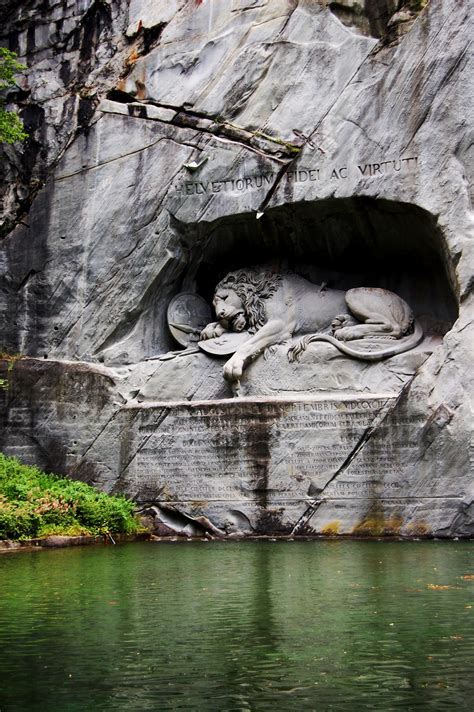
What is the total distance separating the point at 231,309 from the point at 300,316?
38.6 inches

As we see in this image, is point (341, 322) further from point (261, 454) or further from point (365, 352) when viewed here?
point (261, 454)

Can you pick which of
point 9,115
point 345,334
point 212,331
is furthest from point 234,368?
point 9,115

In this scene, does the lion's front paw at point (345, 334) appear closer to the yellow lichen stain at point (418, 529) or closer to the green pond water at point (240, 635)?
the yellow lichen stain at point (418, 529)

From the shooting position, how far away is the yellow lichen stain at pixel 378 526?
12.8 m

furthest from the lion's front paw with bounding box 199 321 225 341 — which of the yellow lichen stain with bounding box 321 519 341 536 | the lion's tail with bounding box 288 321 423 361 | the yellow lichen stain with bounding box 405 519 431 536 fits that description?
the yellow lichen stain with bounding box 405 519 431 536

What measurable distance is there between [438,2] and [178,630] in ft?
34.1

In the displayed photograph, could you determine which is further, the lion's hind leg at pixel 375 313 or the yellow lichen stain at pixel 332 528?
the lion's hind leg at pixel 375 313

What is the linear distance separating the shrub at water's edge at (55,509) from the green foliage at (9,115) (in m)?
4.79

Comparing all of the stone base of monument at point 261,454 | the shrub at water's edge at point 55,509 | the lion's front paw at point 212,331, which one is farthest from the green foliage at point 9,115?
the shrub at water's edge at point 55,509

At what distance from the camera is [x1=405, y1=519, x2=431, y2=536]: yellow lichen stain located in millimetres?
12609

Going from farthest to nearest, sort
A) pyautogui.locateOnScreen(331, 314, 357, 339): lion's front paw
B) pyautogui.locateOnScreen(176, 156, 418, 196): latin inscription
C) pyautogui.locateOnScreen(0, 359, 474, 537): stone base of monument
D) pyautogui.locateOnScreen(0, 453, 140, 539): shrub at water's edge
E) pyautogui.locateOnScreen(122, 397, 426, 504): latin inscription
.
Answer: pyautogui.locateOnScreen(331, 314, 357, 339): lion's front paw, pyautogui.locateOnScreen(176, 156, 418, 196): latin inscription, pyautogui.locateOnScreen(122, 397, 426, 504): latin inscription, pyautogui.locateOnScreen(0, 359, 474, 537): stone base of monument, pyautogui.locateOnScreen(0, 453, 140, 539): shrub at water's edge

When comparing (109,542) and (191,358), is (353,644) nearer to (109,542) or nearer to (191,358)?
(109,542)

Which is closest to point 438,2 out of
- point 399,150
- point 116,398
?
point 399,150

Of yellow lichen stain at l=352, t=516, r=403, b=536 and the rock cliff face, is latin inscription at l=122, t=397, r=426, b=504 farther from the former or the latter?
yellow lichen stain at l=352, t=516, r=403, b=536
